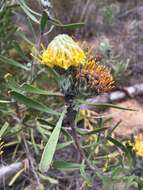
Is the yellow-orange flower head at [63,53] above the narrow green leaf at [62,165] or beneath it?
above

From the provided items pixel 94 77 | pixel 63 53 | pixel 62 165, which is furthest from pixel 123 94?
pixel 63 53

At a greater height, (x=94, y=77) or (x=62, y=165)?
(x=94, y=77)

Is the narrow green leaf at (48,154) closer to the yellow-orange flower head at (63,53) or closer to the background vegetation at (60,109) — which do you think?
the background vegetation at (60,109)

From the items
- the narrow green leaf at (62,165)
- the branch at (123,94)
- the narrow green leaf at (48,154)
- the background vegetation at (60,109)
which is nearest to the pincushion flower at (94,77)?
the background vegetation at (60,109)

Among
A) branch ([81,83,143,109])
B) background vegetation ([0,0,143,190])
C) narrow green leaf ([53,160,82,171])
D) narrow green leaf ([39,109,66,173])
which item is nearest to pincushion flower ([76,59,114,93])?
background vegetation ([0,0,143,190])

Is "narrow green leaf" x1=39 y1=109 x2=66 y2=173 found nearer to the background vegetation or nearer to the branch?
the background vegetation

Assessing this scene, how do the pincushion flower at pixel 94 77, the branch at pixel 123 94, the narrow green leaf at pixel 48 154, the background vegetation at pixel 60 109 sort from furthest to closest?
1. the branch at pixel 123 94
2. the background vegetation at pixel 60 109
3. the pincushion flower at pixel 94 77
4. the narrow green leaf at pixel 48 154

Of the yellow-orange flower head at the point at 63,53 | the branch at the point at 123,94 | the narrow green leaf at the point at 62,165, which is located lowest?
the branch at the point at 123,94

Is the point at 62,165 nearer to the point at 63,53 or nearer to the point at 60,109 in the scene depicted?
the point at 63,53
